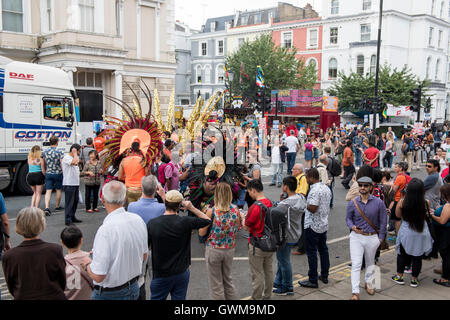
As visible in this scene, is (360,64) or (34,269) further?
(360,64)

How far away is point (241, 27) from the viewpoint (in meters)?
53.0

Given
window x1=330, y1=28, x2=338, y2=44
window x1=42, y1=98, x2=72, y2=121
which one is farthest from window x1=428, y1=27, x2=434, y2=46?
window x1=42, y1=98, x2=72, y2=121

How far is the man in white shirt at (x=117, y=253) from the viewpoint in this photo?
3510 mm

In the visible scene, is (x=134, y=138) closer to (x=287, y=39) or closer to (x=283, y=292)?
(x=283, y=292)

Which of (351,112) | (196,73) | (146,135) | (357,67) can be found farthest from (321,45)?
(146,135)

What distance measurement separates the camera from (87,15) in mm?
20781

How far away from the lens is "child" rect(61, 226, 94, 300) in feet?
12.0

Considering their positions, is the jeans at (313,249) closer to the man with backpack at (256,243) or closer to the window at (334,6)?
the man with backpack at (256,243)

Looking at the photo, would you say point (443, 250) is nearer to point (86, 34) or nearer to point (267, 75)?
point (86, 34)

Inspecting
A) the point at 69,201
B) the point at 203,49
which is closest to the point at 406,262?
the point at 69,201

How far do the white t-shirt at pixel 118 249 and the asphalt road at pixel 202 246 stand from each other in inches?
76.7

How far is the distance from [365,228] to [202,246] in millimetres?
3370

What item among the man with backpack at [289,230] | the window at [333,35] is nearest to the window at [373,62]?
the window at [333,35]

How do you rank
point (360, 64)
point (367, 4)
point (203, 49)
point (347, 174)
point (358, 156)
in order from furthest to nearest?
point (203, 49) < point (360, 64) < point (367, 4) < point (358, 156) < point (347, 174)
